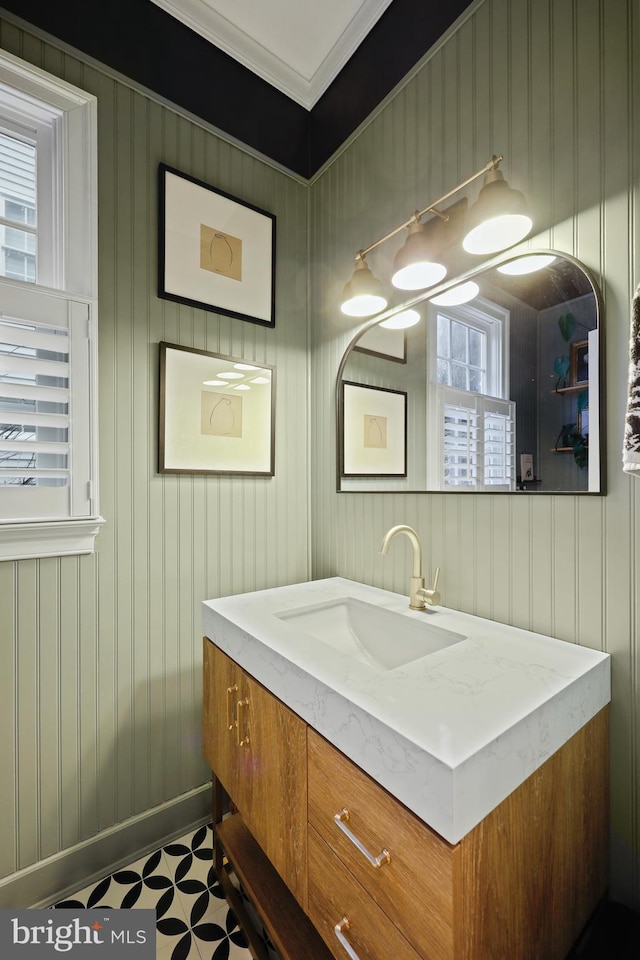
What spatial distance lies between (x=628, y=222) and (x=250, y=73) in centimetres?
153

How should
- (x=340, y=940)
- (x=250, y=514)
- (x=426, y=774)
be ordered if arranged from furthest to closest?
(x=250, y=514)
(x=340, y=940)
(x=426, y=774)

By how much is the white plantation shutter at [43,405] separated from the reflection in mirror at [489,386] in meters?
0.93

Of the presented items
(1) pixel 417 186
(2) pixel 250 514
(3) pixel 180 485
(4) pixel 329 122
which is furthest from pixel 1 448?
(4) pixel 329 122

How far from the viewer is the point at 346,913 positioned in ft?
2.59

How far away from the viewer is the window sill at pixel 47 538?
1226 mm

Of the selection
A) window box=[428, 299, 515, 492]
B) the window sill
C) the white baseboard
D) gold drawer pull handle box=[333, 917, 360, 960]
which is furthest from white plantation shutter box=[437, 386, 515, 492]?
the white baseboard

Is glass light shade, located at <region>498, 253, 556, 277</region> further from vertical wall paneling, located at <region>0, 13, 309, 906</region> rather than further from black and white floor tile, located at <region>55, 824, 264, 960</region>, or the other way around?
black and white floor tile, located at <region>55, 824, 264, 960</region>

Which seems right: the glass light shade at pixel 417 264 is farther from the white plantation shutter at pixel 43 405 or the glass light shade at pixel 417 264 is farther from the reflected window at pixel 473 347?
the white plantation shutter at pixel 43 405

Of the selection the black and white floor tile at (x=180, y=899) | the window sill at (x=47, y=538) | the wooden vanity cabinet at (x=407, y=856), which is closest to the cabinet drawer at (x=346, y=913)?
the wooden vanity cabinet at (x=407, y=856)

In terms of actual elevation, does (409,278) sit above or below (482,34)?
below

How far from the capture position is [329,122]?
1783mm

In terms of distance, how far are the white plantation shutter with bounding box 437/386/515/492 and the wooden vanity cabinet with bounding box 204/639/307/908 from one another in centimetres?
77

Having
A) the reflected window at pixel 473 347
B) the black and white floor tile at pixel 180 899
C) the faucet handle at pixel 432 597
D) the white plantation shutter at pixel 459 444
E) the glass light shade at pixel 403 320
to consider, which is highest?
the glass light shade at pixel 403 320

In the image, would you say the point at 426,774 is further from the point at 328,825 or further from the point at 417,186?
the point at 417,186
